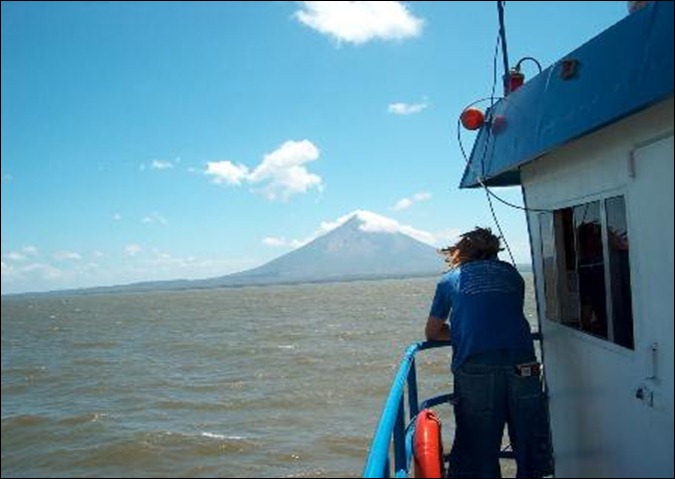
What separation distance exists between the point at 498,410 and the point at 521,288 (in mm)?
741

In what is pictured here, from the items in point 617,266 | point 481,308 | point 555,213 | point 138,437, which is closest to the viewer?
point 617,266

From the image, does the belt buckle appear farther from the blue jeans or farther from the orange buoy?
the orange buoy

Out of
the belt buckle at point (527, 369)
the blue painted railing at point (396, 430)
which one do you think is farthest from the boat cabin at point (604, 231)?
the blue painted railing at point (396, 430)

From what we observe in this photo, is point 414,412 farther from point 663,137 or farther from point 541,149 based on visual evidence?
point 663,137

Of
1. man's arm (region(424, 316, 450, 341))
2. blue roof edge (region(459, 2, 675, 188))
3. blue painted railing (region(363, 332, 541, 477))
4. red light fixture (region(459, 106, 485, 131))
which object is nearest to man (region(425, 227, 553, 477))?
man's arm (region(424, 316, 450, 341))

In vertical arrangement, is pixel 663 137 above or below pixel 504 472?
above

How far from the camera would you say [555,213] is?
179 inches

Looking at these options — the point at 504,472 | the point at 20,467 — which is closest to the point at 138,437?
the point at 20,467

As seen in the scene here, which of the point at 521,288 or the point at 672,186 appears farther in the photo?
the point at 521,288

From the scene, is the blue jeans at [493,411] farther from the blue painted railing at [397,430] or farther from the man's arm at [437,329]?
the man's arm at [437,329]

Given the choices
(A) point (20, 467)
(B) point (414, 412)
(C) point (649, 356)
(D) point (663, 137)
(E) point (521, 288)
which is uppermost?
(D) point (663, 137)

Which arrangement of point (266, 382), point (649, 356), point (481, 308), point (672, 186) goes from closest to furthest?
point (672, 186)
point (649, 356)
point (481, 308)
point (266, 382)

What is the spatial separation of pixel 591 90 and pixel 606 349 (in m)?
1.43

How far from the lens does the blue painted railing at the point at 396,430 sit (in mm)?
2600
